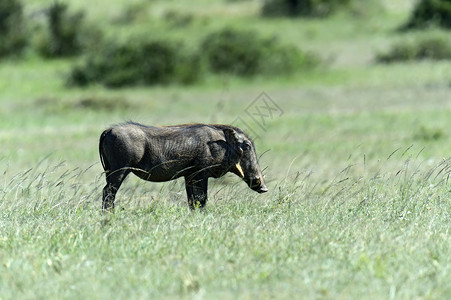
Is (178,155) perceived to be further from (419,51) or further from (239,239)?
(419,51)

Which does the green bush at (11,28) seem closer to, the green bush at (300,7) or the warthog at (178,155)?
the green bush at (300,7)

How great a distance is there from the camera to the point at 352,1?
53.0m

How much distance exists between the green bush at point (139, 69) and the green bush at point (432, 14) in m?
14.4

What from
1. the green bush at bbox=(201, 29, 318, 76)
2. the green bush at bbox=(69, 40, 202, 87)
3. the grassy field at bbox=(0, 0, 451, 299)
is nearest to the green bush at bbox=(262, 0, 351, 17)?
the green bush at bbox=(201, 29, 318, 76)

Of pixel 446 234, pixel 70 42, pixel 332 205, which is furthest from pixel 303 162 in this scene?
pixel 70 42

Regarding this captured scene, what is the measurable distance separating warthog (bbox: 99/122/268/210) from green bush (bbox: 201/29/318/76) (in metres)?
27.6

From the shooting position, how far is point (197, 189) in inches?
349

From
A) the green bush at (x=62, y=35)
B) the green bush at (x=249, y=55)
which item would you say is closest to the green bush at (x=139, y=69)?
the green bush at (x=249, y=55)

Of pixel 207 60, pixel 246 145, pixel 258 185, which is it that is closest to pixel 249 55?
pixel 207 60

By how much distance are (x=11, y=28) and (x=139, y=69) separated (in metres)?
12.3

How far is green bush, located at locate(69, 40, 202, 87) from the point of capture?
35938 mm

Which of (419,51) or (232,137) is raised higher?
(232,137)

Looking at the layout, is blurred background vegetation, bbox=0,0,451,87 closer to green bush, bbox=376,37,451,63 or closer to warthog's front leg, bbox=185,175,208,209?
green bush, bbox=376,37,451,63

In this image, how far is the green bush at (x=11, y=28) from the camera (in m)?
43.2
